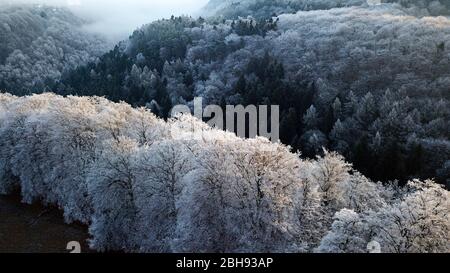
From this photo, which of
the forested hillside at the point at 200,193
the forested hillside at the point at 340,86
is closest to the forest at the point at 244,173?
the forested hillside at the point at 200,193

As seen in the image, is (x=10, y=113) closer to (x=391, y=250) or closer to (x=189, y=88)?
(x=391, y=250)

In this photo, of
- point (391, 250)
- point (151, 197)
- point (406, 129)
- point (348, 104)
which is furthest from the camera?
point (348, 104)

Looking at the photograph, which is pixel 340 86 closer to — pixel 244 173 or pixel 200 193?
pixel 244 173

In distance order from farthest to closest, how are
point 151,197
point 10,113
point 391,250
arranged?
point 10,113, point 151,197, point 391,250

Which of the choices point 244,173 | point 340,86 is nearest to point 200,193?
point 244,173

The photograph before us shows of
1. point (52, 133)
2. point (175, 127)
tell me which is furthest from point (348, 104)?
point (52, 133)

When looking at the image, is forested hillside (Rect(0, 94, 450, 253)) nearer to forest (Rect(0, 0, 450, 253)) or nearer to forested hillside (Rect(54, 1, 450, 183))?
forest (Rect(0, 0, 450, 253))

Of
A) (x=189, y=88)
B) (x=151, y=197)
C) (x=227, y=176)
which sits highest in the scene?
(x=227, y=176)
